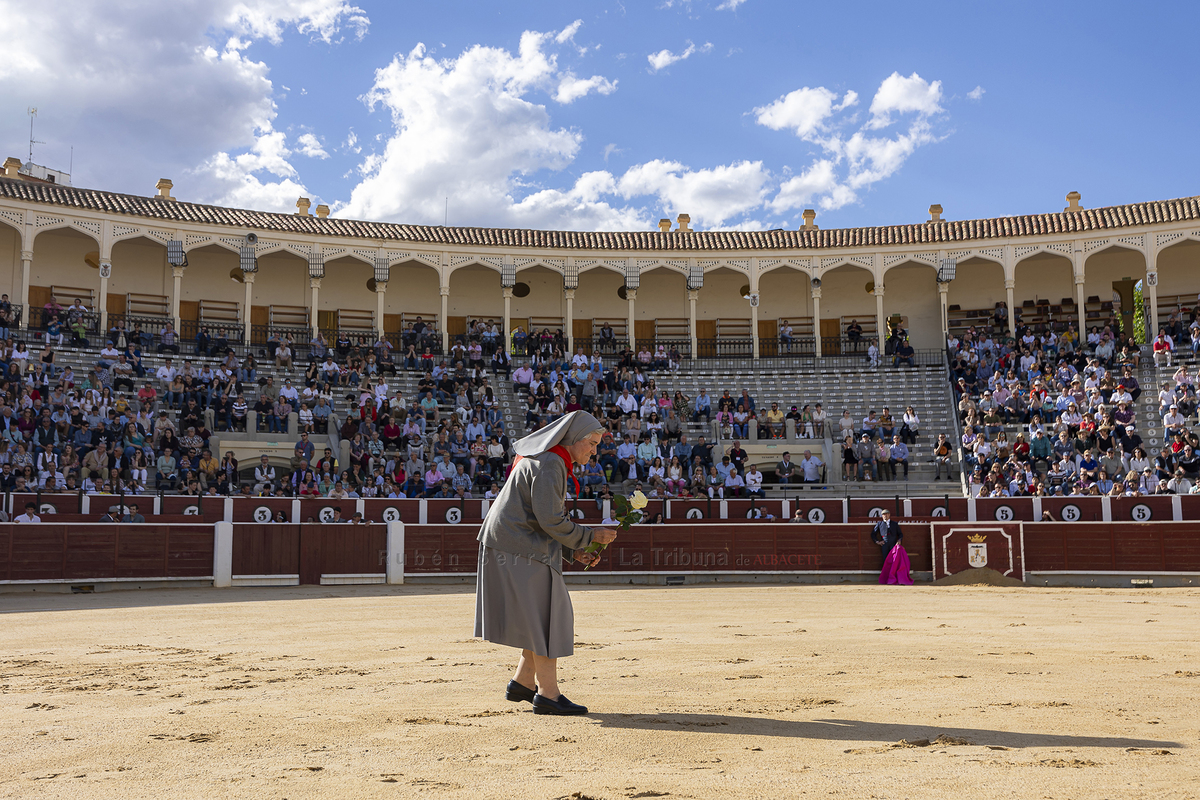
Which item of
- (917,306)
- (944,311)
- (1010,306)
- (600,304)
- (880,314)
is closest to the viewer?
(1010,306)

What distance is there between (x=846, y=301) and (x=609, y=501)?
15409 mm

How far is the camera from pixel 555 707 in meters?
4.43

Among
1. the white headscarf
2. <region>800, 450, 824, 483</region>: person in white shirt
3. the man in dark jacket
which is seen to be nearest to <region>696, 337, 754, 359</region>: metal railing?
<region>800, 450, 824, 483</region>: person in white shirt

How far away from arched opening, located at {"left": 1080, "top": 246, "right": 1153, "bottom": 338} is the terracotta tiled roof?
1342mm

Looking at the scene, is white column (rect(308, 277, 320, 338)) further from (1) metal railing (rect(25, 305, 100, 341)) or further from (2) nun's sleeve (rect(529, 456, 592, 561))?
(2) nun's sleeve (rect(529, 456, 592, 561))

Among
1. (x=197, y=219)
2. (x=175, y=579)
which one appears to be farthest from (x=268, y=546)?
(x=197, y=219)

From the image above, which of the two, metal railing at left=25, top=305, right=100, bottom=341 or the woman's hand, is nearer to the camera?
the woman's hand

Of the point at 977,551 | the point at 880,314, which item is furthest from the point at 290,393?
the point at 880,314

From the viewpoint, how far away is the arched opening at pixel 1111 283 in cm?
2805

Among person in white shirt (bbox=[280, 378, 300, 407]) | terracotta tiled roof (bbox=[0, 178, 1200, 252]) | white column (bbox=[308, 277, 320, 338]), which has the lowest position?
person in white shirt (bbox=[280, 378, 300, 407])

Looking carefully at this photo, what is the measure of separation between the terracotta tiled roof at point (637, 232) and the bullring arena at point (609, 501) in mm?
158

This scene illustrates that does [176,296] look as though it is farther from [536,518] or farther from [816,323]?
[536,518]

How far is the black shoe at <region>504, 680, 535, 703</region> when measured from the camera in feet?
15.5

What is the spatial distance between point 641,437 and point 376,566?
6956 millimetres
